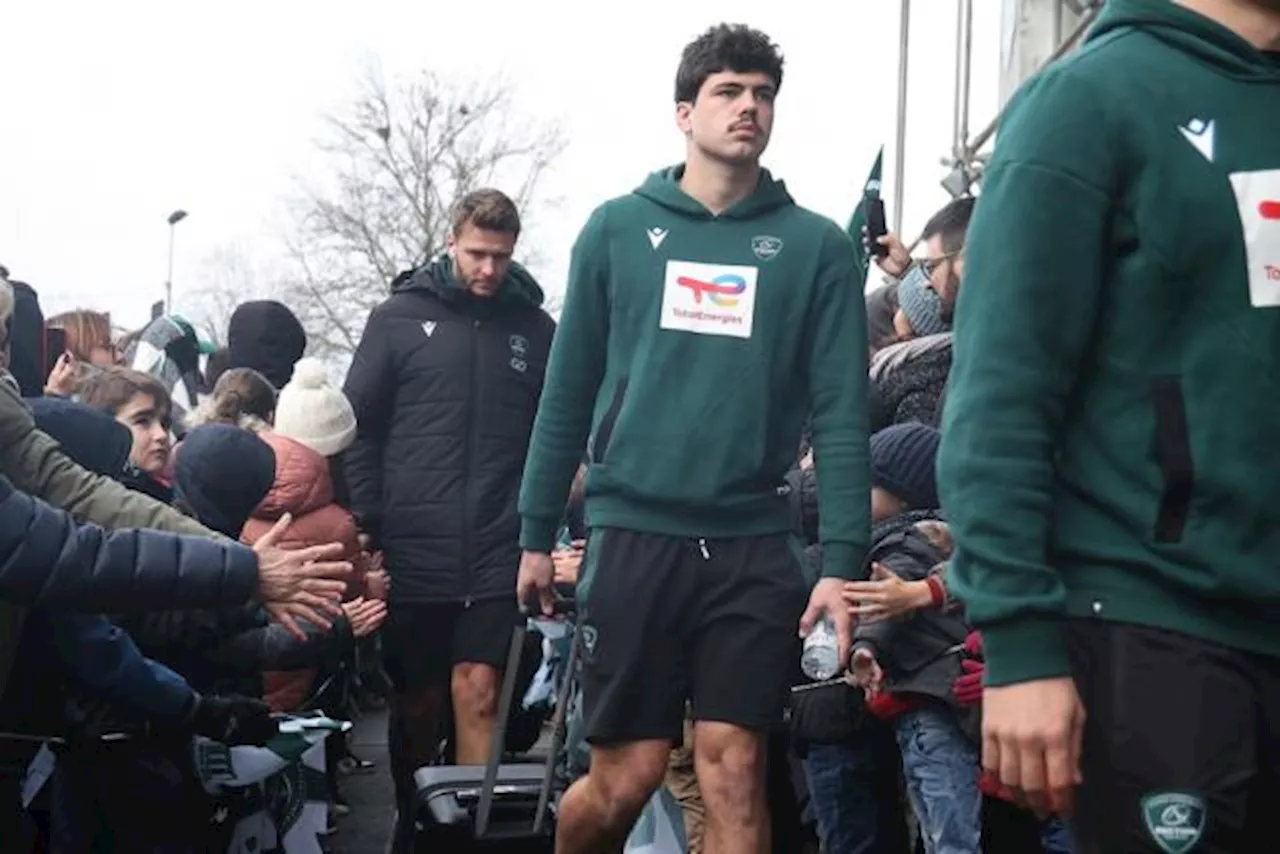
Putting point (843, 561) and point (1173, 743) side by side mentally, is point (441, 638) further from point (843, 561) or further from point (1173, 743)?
point (1173, 743)

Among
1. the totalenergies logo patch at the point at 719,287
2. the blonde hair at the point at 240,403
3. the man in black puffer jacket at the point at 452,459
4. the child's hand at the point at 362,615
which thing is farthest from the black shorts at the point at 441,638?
the totalenergies logo patch at the point at 719,287

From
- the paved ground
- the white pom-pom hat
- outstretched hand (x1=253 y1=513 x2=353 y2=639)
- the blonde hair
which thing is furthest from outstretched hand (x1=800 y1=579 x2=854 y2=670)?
the blonde hair

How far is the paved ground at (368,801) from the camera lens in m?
6.75

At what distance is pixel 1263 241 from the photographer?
2.33 metres

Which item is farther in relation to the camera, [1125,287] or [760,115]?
[760,115]

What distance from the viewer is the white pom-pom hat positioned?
6559 millimetres

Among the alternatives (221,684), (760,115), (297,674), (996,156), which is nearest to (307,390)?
(297,674)

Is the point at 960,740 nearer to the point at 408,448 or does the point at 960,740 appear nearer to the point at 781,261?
the point at 781,261

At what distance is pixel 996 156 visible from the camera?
2.47 meters

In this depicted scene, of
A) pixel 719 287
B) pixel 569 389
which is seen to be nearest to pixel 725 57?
pixel 719 287

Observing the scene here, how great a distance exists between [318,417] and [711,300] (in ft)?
7.96

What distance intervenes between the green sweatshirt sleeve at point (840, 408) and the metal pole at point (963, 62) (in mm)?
8501

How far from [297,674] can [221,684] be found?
0.95m

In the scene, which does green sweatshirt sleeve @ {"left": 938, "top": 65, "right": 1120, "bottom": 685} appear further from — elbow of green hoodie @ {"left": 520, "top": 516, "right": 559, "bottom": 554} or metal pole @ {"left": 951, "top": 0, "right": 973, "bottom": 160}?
metal pole @ {"left": 951, "top": 0, "right": 973, "bottom": 160}
